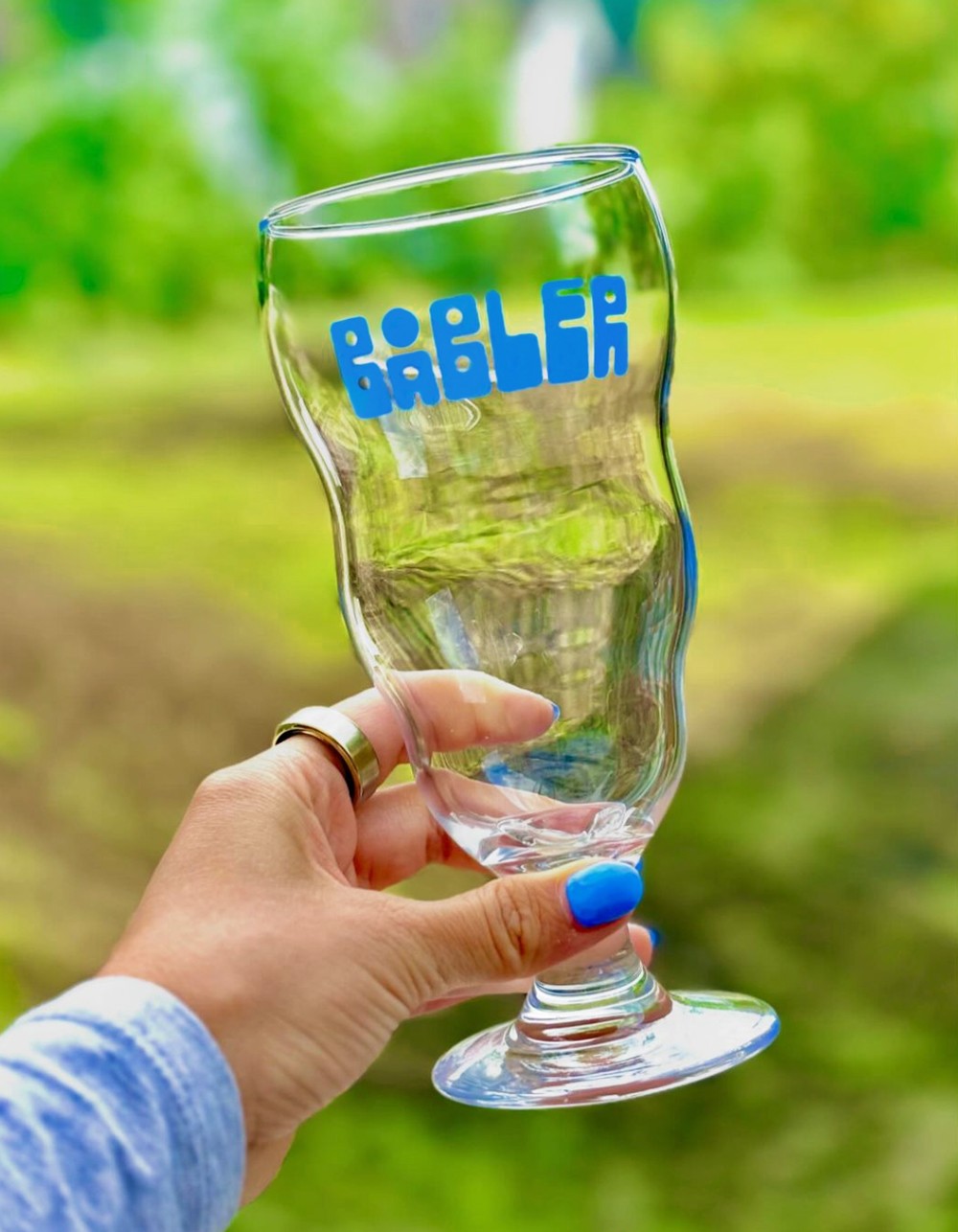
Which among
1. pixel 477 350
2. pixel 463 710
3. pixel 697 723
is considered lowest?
pixel 697 723

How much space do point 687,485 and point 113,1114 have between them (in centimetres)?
140

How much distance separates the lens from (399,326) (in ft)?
1.79

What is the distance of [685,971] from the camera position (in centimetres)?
156

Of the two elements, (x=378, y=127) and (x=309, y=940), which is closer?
(x=309, y=940)

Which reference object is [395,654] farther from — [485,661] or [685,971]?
[685,971]

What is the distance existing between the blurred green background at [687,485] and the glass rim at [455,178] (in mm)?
1109

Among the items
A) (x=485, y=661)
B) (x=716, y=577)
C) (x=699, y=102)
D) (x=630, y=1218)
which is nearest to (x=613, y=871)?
(x=485, y=661)

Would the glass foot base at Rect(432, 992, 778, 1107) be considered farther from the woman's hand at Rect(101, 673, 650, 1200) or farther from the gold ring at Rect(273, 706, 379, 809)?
the gold ring at Rect(273, 706, 379, 809)

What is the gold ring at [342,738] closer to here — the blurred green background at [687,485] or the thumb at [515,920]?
the thumb at [515,920]

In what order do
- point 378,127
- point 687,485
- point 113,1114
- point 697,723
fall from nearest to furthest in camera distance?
point 113,1114, point 697,723, point 687,485, point 378,127

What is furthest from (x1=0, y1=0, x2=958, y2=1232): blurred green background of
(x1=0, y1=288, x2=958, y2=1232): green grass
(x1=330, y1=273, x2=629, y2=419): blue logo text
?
(x1=330, y1=273, x2=629, y2=419): blue logo text

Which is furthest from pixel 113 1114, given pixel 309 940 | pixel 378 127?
pixel 378 127

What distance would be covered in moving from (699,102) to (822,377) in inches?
14.3

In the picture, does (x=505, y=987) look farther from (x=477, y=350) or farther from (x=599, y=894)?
(x=477, y=350)
